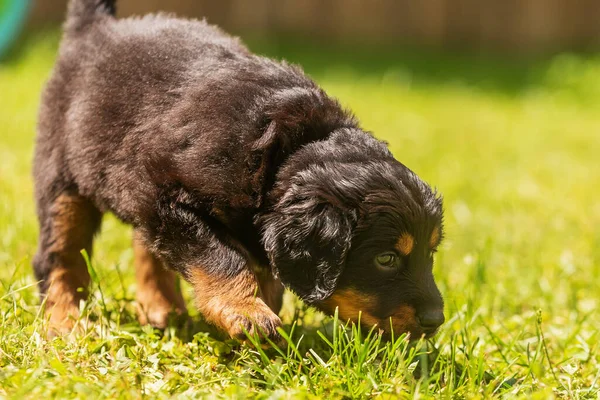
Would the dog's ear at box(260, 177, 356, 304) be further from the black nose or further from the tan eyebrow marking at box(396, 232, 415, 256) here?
the black nose

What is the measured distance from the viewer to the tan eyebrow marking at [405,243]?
2.75m

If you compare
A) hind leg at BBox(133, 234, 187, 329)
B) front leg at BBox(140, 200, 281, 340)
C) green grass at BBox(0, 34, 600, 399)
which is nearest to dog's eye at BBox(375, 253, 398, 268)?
green grass at BBox(0, 34, 600, 399)

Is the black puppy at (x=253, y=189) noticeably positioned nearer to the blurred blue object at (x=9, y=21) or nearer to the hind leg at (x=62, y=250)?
the hind leg at (x=62, y=250)

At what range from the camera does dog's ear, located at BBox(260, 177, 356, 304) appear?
266 cm

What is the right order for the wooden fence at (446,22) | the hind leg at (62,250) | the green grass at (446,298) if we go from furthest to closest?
the wooden fence at (446,22)
the hind leg at (62,250)
the green grass at (446,298)

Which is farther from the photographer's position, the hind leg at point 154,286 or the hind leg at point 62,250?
the hind leg at point 154,286

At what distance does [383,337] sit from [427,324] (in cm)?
16

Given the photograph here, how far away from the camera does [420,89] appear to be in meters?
10.4

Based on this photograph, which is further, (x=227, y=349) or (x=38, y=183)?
(x=38, y=183)

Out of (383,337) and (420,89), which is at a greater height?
(420,89)

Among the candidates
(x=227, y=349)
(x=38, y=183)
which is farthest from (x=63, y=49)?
(x=227, y=349)

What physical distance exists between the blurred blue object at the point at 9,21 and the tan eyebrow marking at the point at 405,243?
8.10 m

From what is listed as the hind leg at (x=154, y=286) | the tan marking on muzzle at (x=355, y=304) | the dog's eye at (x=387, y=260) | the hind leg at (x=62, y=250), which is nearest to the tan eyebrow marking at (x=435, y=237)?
the dog's eye at (x=387, y=260)

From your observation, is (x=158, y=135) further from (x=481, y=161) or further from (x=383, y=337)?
(x=481, y=161)
